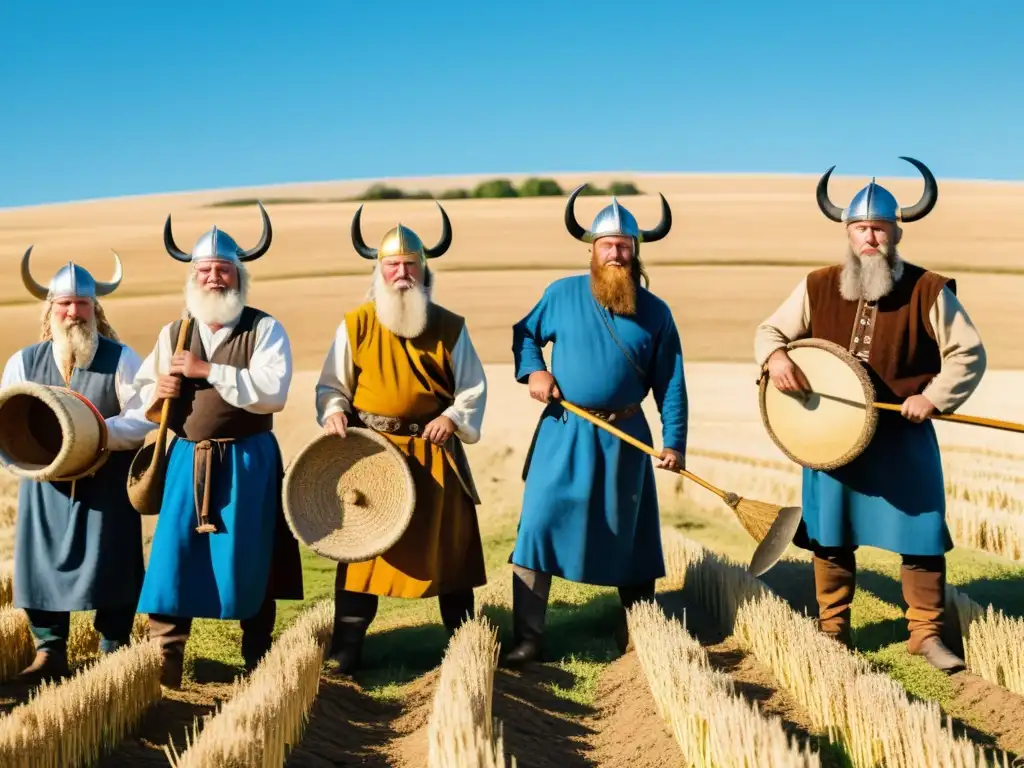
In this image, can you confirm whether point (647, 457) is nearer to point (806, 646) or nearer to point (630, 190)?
point (806, 646)

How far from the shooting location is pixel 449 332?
615 centimetres

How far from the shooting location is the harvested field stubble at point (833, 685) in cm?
382

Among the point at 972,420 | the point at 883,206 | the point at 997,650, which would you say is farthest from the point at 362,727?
the point at 883,206

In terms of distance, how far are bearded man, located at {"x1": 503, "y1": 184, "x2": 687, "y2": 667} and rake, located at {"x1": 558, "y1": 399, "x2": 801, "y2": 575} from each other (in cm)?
15

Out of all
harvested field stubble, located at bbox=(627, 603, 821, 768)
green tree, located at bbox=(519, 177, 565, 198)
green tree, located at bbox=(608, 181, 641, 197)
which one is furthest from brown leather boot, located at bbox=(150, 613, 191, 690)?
green tree, located at bbox=(519, 177, 565, 198)

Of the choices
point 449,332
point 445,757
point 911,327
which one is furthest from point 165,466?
point 911,327

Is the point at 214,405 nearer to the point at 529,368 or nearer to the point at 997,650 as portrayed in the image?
the point at 529,368

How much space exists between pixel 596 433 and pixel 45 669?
293 centimetres

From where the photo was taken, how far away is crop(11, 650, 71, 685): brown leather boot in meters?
6.07

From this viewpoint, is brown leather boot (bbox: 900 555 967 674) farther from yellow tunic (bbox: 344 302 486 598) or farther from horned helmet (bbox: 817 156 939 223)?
yellow tunic (bbox: 344 302 486 598)

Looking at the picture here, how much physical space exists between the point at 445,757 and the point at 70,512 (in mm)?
3313

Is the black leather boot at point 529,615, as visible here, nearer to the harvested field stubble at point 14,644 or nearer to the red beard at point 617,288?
the red beard at point 617,288

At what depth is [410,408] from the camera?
602 cm

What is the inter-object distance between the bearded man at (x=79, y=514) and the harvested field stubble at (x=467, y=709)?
6.07 feet
